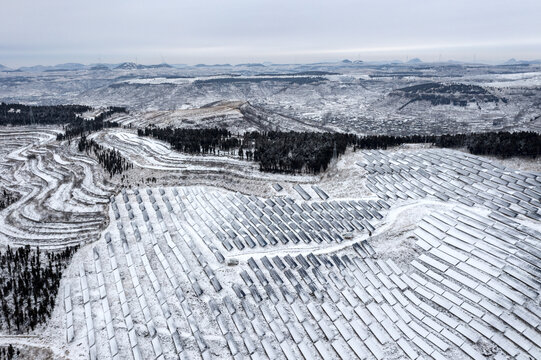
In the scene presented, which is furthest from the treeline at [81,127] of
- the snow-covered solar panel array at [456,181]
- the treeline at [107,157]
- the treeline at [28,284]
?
the snow-covered solar panel array at [456,181]

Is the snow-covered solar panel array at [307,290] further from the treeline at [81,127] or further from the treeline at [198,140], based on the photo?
the treeline at [81,127]

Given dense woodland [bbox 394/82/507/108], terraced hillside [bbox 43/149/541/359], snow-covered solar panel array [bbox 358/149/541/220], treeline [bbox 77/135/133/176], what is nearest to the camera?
terraced hillside [bbox 43/149/541/359]

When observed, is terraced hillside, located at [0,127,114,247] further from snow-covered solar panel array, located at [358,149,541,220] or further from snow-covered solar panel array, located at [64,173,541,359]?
snow-covered solar panel array, located at [358,149,541,220]

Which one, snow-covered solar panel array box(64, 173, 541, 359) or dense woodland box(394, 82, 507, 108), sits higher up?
dense woodland box(394, 82, 507, 108)

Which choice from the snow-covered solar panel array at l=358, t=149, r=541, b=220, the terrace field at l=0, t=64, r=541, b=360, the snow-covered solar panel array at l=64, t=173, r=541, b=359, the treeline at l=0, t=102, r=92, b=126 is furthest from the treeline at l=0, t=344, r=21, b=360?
the treeline at l=0, t=102, r=92, b=126

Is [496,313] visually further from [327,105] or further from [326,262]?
[327,105]

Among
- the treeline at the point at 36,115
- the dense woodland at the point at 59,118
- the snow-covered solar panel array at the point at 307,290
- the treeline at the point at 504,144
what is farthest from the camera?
the treeline at the point at 36,115

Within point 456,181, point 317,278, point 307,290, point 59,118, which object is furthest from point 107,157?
point 59,118
